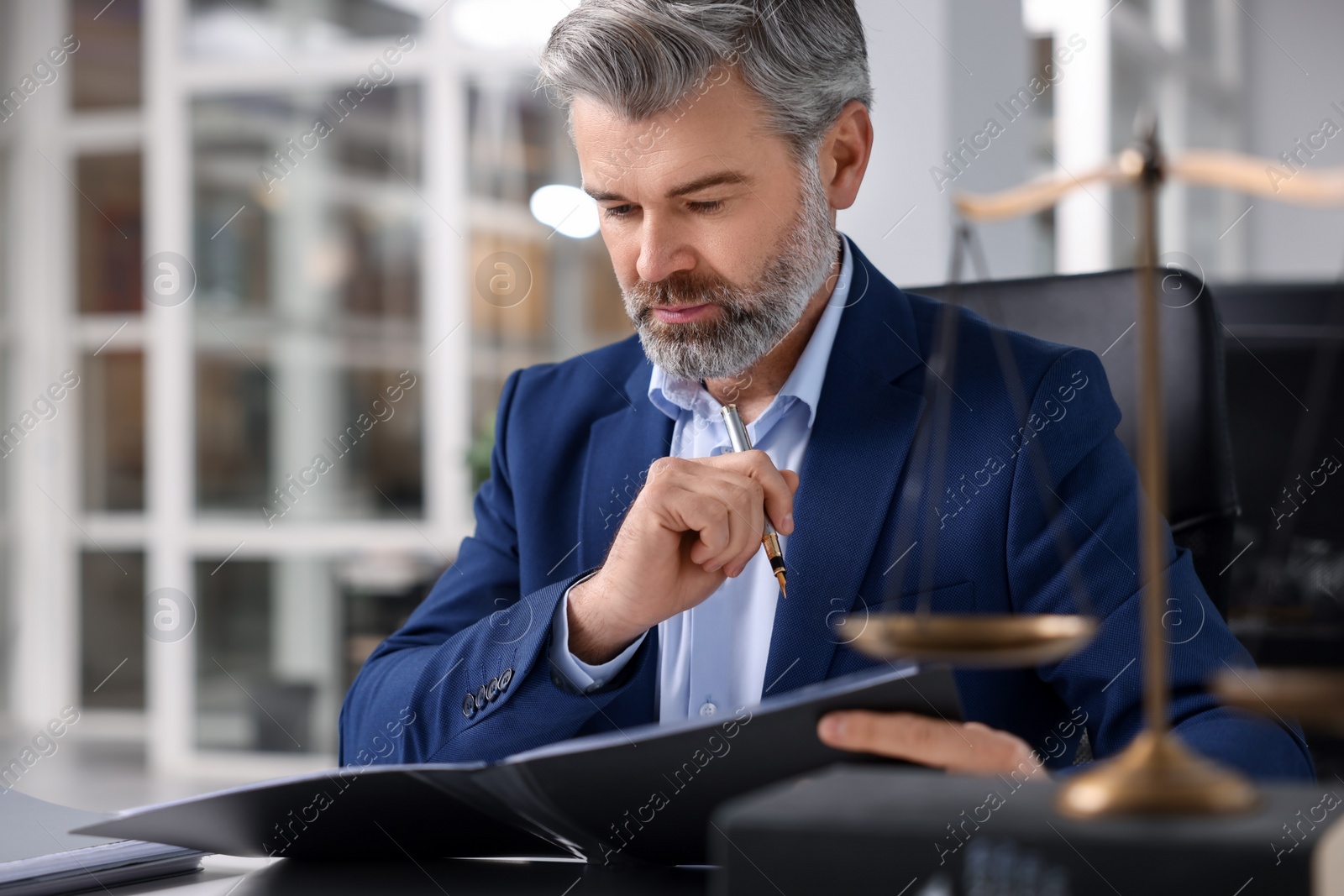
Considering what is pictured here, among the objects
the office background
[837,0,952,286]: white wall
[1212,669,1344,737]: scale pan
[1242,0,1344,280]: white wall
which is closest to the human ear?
[837,0,952,286]: white wall

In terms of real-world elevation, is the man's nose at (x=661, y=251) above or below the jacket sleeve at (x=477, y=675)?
above

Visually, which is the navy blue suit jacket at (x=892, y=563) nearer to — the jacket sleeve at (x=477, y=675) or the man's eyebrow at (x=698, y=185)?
the jacket sleeve at (x=477, y=675)

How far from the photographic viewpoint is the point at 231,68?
17.7 ft

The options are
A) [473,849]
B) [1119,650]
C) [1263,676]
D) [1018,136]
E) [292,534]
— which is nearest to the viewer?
Answer: [1263,676]

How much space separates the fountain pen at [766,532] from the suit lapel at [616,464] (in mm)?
166

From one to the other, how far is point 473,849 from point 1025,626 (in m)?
0.59

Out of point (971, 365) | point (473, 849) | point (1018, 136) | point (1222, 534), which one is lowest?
point (473, 849)

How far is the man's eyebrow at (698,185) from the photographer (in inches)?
52.9

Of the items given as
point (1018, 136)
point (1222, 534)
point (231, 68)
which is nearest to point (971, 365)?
point (1222, 534)

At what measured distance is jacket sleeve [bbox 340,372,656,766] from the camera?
127cm

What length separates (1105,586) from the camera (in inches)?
48.9

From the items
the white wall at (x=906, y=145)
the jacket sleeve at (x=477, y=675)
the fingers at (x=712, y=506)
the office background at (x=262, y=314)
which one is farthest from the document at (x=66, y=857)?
the office background at (x=262, y=314)

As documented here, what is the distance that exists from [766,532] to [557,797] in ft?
1.35

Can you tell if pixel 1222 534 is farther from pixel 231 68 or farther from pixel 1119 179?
pixel 231 68
